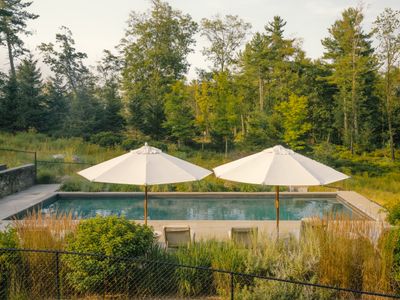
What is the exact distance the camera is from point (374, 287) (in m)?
5.04

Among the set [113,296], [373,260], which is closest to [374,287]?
[373,260]

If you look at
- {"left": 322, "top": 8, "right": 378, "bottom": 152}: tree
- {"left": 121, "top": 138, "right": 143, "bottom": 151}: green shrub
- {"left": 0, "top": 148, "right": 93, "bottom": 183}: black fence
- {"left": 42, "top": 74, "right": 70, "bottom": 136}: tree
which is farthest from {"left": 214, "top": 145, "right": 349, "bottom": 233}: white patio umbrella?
{"left": 322, "top": 8, "right": 378, "bottom": 152}: tree

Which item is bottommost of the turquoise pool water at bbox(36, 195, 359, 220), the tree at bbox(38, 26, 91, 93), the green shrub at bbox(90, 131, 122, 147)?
the turquoise pool water at bbox(36, 195, 359, 220)

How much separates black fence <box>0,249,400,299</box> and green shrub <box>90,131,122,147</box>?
18317mm

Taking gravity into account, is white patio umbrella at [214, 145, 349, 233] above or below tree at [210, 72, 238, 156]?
below

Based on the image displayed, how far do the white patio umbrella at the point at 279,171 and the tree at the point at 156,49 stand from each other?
24.9 meters

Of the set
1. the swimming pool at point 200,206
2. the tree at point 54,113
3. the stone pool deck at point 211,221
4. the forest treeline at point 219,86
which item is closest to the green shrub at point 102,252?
the stone pool deck at point 211,221

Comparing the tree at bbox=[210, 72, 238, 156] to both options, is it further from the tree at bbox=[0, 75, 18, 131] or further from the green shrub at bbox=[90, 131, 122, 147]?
the tree at bbox=[0, 75, 18, 131]

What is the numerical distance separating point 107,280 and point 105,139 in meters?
19.3

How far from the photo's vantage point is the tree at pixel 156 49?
32469 millimetres

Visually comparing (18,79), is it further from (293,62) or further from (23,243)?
(23,243)

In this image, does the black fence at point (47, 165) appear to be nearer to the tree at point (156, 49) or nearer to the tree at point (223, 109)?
the tree at point (223, 109)

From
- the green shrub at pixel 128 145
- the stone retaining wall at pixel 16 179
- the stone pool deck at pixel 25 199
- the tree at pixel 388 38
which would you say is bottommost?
the stone pool deck at pixel 25 199

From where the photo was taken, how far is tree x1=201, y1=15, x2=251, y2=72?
33.2m
